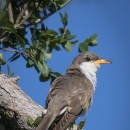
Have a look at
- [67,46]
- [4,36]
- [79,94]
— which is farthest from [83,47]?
[4,36]

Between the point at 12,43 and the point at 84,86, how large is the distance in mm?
1245

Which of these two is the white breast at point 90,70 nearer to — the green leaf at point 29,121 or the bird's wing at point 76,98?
the bird's wing at point 76,98

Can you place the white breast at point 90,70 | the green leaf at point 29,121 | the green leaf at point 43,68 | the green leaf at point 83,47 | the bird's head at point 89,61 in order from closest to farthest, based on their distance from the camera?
1. the green leaf at point 29,121
2. the green leaf at point 43,68
3. the green leaf at point 83,47
4. the white breast at point 90,70
5. the bird's head at point 89,61

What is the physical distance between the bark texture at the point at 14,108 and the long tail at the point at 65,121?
0.76 ft

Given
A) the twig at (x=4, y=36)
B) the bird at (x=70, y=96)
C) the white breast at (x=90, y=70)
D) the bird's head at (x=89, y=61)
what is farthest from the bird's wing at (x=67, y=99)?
the twig at (x=4, y=36)

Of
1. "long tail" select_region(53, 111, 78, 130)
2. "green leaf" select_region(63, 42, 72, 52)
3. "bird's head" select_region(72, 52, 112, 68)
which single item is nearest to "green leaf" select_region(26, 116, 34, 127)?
"long tail" select_region(53, 111, 78, 130)

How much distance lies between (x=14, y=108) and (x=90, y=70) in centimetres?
187

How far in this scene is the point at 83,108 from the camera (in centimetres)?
489

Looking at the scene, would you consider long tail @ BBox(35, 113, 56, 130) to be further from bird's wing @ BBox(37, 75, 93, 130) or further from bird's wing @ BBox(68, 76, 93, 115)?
bird's wing @ BBox(68, 76, 93, 115)

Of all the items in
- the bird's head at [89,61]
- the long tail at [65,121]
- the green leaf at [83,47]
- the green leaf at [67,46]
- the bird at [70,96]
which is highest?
the bird's head at [89,61]

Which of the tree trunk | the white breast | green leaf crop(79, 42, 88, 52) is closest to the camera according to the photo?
the tree trunk

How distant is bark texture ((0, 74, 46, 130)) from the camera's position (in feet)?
14.3

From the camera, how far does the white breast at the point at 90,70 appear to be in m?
5.77

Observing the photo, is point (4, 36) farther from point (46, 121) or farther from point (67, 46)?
point (46, 121)
